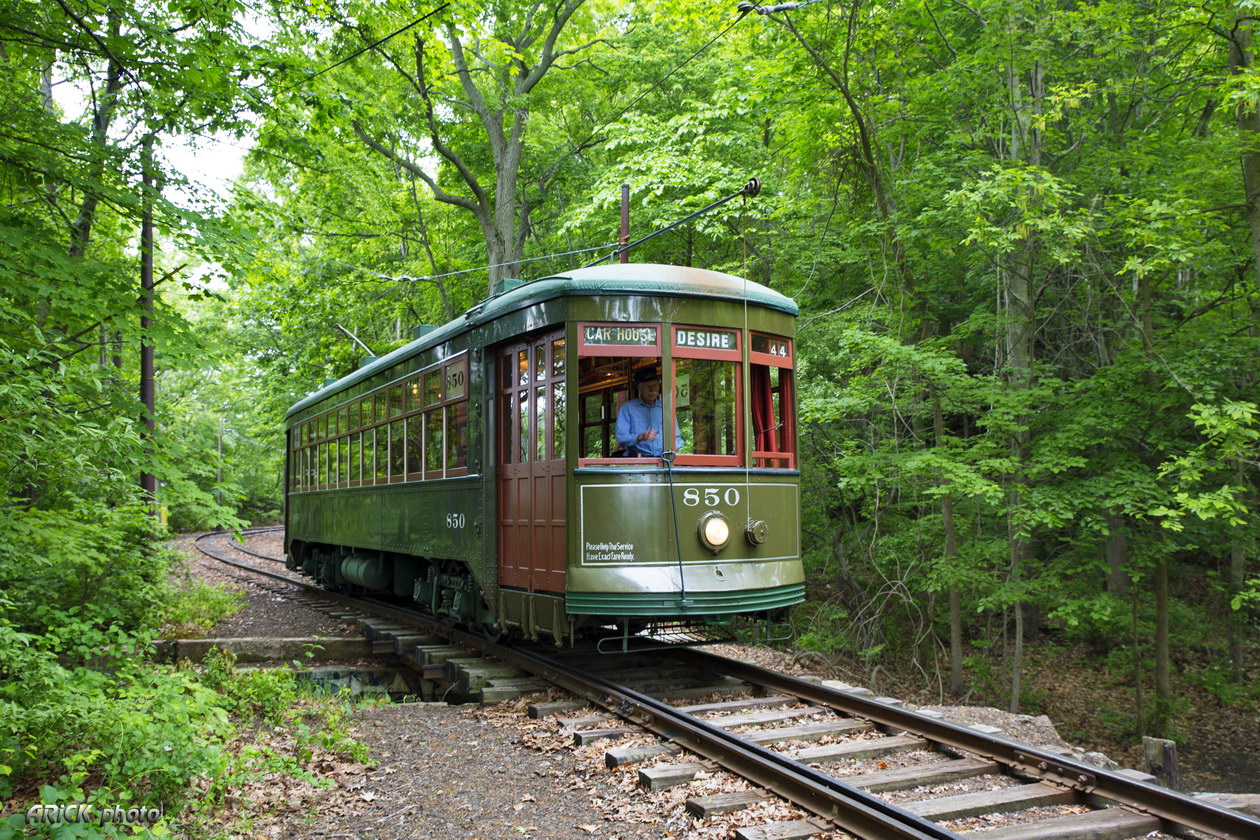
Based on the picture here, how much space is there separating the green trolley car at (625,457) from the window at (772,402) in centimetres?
2

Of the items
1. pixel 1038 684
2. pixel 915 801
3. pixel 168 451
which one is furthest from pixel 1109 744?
pixel 168 451

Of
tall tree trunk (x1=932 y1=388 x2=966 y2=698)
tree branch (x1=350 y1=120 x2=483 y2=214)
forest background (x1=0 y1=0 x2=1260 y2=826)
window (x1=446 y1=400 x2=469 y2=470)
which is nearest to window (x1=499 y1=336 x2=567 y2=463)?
window (x1=446 y1=400 x2=469 y2=470)

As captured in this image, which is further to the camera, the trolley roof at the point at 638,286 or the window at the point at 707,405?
the window at the point at 707,405

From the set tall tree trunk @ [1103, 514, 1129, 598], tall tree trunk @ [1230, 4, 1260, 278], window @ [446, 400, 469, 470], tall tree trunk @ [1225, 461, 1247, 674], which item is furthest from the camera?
tall tree trunk @ [1103, 514, 1129, 598]

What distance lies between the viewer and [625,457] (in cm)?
707

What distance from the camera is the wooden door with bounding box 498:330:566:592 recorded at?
7145 mm

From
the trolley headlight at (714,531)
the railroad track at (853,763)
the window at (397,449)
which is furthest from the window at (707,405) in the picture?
the window at (397,449)

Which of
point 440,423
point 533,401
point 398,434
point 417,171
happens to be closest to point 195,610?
point 398,434

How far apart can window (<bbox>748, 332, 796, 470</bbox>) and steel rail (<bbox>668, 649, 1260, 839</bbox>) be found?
175 centimetres

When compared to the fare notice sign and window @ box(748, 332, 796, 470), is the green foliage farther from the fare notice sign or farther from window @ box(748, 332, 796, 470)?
window @ box(748, 332, 796, 470)

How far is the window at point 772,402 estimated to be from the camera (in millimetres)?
7527

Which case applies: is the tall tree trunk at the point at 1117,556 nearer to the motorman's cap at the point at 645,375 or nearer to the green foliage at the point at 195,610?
the motorman's cap at the point at 645,375

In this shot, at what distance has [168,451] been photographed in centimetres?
715

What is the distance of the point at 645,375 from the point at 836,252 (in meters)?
7.97
